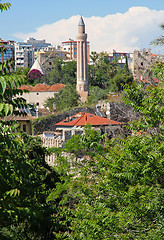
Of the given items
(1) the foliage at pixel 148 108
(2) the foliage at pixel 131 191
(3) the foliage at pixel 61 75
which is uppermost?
(3) the foliage at pixel 61 75

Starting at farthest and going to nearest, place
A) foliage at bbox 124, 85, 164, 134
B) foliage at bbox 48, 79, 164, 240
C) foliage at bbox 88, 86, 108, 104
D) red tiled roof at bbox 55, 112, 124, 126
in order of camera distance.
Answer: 1. foliage at bbox 88, 86, 108, 104
2. red tiled roof at bbox 55, 112, 124, 126
3. foliage at bbox 124, 85, 164, 134
4. foliage at bbox 48, 79, 164, 240

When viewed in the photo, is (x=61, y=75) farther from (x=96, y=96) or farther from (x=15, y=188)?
(x=15, y=188)

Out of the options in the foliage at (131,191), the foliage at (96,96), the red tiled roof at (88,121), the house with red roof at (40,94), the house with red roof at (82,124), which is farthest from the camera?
the house with red roof at (40,94)

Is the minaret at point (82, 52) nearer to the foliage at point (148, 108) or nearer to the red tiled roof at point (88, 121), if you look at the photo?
the red tiled roof at point (88, 121)

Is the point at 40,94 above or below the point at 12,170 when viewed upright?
above

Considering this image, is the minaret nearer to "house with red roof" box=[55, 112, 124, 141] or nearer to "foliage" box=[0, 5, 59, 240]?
"house with red roof" box=[55, 112, 124, 141]

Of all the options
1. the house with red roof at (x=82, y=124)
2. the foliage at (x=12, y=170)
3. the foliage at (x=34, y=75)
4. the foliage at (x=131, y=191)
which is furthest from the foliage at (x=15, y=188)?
the foliage at (x=34, y=75)

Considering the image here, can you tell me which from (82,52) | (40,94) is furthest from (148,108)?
(82,52)

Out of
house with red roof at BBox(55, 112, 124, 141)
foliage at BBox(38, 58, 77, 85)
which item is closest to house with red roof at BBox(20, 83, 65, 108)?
foliage at BBox(38, 58, 77, 85)

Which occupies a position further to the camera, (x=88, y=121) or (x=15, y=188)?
(x=88, y=121)

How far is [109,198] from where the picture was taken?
9453mm

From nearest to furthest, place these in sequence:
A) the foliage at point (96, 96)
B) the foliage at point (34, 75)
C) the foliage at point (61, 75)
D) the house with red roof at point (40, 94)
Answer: the foliage at point (96, 96) < the house with red roof at point (40, 94) < the foliage at point (61, 75) < the foliage at point (34, 75)

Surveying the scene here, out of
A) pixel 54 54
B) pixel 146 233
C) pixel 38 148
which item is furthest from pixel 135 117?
pixel 54 54

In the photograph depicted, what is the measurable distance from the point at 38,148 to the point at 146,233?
8.66 meters
